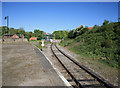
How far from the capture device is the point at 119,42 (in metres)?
14.3

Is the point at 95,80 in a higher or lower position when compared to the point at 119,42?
lower

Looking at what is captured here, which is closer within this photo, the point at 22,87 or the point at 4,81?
the point at 22,87

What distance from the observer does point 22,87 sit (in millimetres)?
3816

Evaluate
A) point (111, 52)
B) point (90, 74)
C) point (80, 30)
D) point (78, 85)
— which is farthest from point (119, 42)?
point (80, 30)

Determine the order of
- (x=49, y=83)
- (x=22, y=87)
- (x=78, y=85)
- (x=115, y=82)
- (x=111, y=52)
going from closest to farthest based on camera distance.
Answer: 1. (x=22, y=87)
2. (x=49, y=83)
3. (x=78, y=85)
4. (x=115, y=82)
5. (x=111, y=52)

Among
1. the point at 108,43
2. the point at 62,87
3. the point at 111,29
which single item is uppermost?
the point at 111,29

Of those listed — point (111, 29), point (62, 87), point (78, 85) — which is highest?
point (111, 29)

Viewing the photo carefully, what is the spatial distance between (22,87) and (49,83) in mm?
1179

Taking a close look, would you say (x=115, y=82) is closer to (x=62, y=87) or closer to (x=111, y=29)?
(x=62, y=87)

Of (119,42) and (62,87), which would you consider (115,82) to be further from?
(119,42)

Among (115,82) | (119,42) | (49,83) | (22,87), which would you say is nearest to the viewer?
(22,87)

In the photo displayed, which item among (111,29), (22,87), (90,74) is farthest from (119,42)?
(22,87)

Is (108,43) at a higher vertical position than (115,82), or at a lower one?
higher

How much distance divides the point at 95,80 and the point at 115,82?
3.87 ft
